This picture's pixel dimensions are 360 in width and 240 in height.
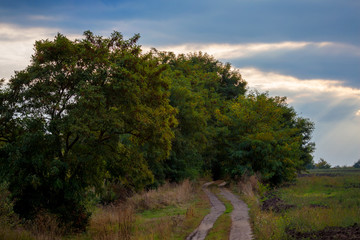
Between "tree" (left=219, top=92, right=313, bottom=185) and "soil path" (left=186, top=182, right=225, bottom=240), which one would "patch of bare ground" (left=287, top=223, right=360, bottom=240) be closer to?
"soil path" (left=186, top=182, right=225, bottom=240)

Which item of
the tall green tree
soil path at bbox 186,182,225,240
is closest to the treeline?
soil path at bbox 186,182,225,240

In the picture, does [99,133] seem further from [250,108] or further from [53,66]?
[250,108]

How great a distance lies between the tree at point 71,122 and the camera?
47.9 ft

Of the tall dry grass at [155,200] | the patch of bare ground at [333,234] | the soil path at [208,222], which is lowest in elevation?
the soil path at [208,222]

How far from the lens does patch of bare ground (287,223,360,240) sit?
10.4 m

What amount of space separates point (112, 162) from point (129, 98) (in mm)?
3314

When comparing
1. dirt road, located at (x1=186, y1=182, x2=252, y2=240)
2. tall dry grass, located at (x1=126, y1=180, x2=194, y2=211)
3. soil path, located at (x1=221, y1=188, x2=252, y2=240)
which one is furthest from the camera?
tall dry grass, located at (x1=126, y1=180, x2=194, y2=211)

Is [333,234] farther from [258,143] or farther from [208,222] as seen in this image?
[258,143]

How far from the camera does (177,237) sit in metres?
15.8

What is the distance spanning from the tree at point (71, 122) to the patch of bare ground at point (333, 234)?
27.3 ft

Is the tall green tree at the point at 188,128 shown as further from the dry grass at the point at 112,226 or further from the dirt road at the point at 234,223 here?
the dry grass at the point at 112,226

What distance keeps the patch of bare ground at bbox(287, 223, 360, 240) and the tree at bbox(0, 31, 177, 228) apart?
8314mm

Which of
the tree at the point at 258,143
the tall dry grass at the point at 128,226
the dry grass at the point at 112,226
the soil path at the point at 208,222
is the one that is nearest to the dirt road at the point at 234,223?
the soil path at the point at 208,222

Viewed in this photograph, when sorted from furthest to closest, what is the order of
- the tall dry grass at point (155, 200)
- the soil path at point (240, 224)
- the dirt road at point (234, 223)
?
the tall dry grass at point (155, 200), the dirt road at point (234, 223), the soil path at point (240, 224)
